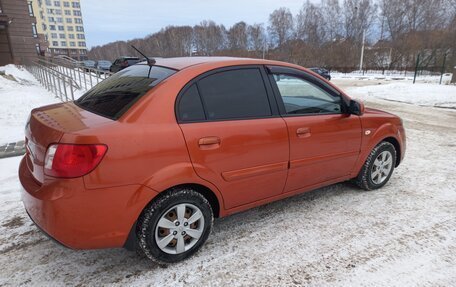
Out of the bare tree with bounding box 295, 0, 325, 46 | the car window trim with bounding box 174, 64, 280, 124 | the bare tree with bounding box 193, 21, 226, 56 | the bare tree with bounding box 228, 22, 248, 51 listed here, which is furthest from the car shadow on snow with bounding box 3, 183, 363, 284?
the bare tree with bounding box 193, 21, 226, 56

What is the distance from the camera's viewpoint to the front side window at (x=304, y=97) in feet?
10.7

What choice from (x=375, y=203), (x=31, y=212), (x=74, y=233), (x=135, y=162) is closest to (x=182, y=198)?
(x=135, y=162)

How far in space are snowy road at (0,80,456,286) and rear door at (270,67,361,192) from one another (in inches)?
17.5

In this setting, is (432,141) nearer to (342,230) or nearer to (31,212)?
(342,230)

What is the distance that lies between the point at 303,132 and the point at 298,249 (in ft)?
3.69

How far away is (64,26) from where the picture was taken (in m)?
99.3

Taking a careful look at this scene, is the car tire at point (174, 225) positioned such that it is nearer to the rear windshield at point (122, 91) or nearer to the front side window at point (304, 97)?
the rear windshield at point (122, 91)

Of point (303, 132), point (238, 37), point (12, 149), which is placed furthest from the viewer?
point (238, 37)

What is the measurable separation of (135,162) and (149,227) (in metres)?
0.54

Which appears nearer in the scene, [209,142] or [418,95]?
[209,142]

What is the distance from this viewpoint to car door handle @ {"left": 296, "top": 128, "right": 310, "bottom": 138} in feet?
10.4

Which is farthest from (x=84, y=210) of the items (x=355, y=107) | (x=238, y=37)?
(x=238, y=37)

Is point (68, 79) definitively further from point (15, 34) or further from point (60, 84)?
point (15, 34)

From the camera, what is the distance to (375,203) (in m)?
3.83
